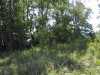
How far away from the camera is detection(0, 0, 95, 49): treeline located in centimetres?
1875

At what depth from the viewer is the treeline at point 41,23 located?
→ 18752 millimetres

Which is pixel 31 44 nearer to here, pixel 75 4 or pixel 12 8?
pixel 12 8

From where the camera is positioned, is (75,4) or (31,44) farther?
(75,4)

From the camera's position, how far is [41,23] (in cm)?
2031

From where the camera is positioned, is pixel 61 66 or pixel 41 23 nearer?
pixel 61 66

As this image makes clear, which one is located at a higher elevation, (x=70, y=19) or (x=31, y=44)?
(x=70, y=19)

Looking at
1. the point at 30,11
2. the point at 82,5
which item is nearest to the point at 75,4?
the point at 82,5

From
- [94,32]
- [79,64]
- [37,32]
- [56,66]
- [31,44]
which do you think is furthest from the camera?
[94,32]

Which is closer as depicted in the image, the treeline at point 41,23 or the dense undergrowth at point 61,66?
the dense undergrowth at point 61,66

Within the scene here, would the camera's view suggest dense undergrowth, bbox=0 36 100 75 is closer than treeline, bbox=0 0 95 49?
Yes

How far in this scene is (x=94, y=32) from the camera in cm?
2139

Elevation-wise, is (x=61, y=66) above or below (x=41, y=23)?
below

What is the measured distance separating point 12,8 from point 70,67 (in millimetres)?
10737

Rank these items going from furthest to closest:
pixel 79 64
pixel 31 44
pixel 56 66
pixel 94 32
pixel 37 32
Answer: pixel 94 32
pixel 37 32
pixel 31 44
pixel 79 64
pixel 56 66
